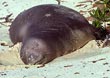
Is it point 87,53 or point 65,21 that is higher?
point 65,21

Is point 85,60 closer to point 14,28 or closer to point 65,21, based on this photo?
point 65,21

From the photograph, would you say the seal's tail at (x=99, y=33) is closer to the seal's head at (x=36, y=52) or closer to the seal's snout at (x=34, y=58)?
the seal's head at (x=36, y=52)

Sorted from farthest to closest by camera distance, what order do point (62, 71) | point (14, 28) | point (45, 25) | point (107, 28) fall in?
point (107, 28), point (14, 28), point (45, 25), point (62, 71)

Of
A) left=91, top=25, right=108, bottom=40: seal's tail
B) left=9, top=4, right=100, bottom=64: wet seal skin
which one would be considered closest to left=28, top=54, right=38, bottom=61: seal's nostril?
left=9, top=4, right=100, bottom=64: wet seal skin

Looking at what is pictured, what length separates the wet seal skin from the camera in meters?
6.11

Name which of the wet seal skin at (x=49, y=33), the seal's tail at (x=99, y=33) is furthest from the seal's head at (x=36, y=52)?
the seal's tail at (x=99, y=33)

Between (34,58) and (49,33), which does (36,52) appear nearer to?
→ (34,58)

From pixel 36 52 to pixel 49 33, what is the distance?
43 cm

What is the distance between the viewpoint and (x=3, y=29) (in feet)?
29.2

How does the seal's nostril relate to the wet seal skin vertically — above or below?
below

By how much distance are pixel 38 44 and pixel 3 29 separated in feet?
9.57

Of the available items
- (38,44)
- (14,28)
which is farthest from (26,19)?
(38,44)

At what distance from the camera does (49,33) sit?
6.35 meters

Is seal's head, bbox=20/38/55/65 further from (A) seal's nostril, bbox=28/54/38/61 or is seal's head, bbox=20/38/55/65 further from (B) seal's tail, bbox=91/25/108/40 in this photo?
(B) seal's tail, bbox=91/25/108/40
